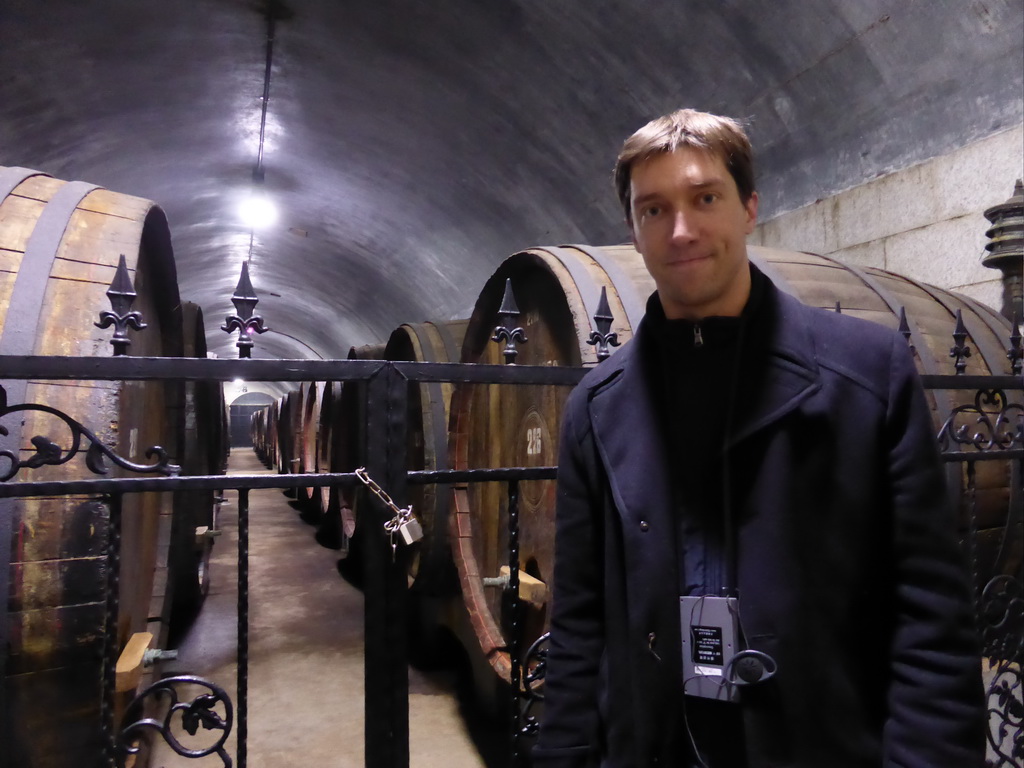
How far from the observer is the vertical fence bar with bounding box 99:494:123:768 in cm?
126

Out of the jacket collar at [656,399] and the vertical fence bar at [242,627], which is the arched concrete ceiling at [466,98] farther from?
the vertical fence bar at [242,627]

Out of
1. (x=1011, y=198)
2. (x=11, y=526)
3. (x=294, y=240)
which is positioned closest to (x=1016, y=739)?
(x=1011, y=198)

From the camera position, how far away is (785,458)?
36.8 inches

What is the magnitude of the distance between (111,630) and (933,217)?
370 cm

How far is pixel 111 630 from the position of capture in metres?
1.27

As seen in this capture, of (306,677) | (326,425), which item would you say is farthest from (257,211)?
(306,677)

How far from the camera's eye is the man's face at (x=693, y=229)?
0.98 m

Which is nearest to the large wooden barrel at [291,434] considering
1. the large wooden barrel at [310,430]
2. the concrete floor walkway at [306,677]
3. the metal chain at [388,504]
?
the large wooden barrel at [310,430]

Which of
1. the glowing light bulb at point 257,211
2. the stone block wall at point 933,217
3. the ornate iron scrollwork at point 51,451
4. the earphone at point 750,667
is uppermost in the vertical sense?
the glowing light bulb at point 257,211

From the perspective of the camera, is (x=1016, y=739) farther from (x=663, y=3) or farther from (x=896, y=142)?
(x=663, y=3)

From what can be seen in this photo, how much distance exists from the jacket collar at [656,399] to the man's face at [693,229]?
0.08m

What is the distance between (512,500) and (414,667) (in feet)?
8.62

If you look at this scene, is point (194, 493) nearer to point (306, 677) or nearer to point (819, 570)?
point (306, 677)

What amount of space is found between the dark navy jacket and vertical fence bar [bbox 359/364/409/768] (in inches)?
20.1
